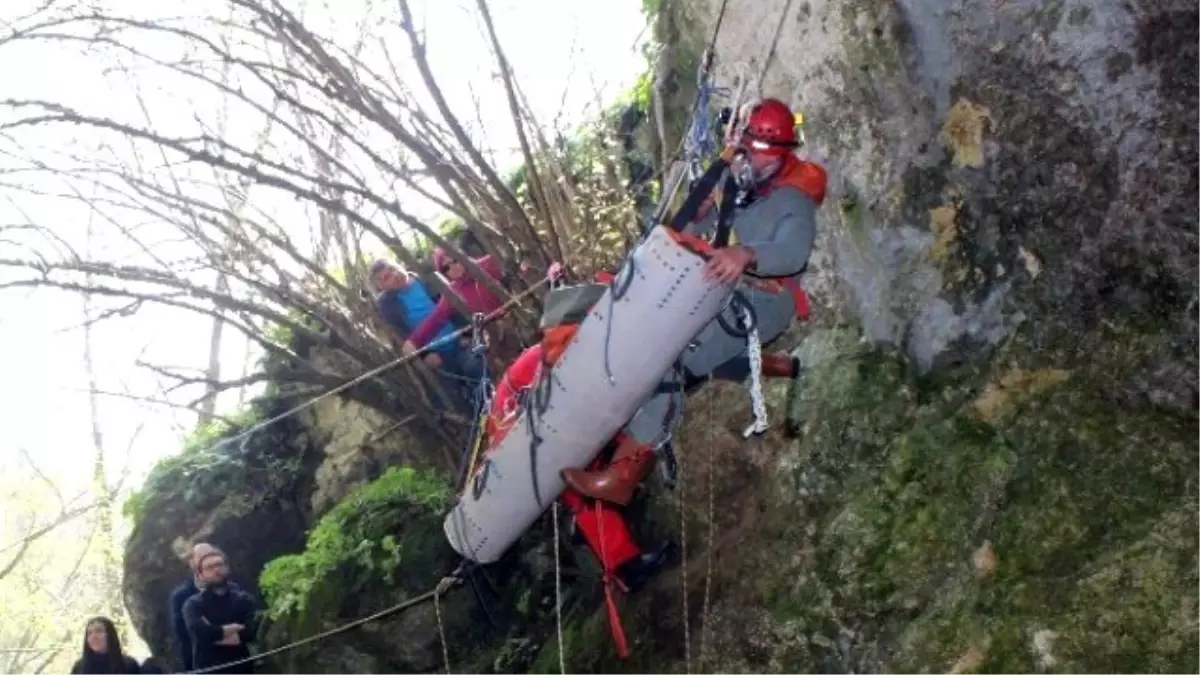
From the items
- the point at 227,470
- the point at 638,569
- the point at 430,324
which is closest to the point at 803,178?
the point at 638,569

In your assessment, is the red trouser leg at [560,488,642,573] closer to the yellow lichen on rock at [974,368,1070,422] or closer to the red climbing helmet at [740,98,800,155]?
the yellow lichen on rock at [974,368,1070,422]

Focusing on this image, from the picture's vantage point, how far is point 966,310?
4.94 metres

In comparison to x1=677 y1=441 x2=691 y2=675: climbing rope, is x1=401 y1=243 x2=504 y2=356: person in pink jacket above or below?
above

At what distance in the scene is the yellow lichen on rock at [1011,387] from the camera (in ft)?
15.0

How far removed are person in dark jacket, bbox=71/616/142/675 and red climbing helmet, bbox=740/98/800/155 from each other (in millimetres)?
5648

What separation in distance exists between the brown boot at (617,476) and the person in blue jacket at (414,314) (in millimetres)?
2439

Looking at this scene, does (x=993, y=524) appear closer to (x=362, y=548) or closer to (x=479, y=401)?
(x=479, y=401)

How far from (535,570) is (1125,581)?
4021mm

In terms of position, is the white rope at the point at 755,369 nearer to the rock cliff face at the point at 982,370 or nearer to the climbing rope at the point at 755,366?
the climbing rope at the point at 755,366

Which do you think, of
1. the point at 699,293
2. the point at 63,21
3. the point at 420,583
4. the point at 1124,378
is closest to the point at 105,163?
the point at 63,21

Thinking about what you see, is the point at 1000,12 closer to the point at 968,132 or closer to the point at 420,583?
the point at 968,132

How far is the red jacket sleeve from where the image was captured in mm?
7348

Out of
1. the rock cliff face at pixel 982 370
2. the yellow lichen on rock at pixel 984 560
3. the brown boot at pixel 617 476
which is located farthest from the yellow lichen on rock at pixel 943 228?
the brown boot at pixel 617 476

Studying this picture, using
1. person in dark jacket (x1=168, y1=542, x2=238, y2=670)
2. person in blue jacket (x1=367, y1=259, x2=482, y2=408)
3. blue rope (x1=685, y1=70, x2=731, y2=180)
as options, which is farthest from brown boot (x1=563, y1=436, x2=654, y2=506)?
person in dark jacket (x1=168, y1=542, x2=238, y2=670)
